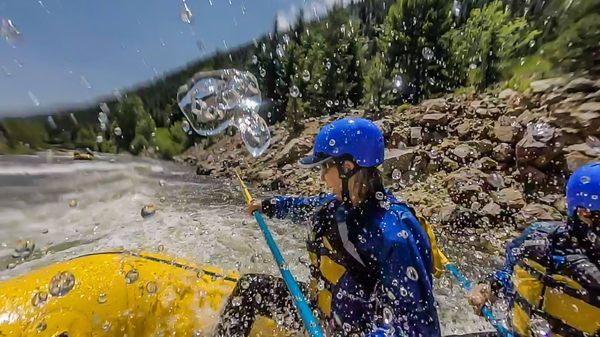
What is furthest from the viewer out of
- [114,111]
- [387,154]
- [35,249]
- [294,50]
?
[114,111]

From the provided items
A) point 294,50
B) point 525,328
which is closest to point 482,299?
point 525,328

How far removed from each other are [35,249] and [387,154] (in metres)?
10.8

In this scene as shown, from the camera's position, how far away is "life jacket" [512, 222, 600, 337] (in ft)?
7.86

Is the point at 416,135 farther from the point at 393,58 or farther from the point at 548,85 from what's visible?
the point at 393,58

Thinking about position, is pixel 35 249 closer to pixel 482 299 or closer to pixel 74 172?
pixel 482 299

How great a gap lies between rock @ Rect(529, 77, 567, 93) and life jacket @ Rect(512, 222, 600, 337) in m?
12.3

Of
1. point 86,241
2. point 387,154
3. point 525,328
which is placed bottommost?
point 387,154

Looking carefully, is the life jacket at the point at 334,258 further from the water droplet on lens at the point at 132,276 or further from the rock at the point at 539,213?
the rock at the point at 539,213

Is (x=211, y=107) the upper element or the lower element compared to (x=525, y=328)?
upper

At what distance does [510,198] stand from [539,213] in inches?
32.2

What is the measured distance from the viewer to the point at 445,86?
95.1ft

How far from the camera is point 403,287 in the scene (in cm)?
192

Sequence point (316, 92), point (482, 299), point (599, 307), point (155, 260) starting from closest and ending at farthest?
point (599, 307) → point (482, 299) → point (155, 260) → point (316, 92)

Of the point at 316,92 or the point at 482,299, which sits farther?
Result: the point at 316,92
